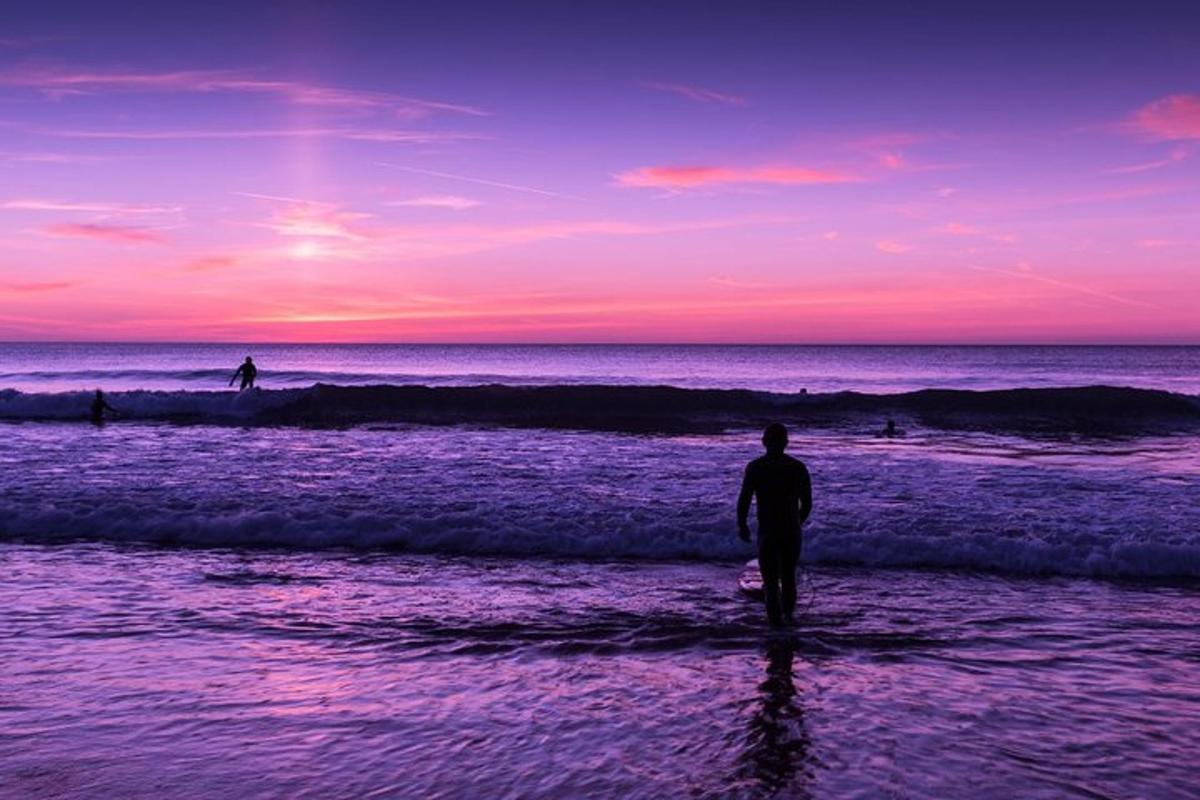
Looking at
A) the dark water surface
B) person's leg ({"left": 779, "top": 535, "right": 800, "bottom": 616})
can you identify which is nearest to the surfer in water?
the dark water surface

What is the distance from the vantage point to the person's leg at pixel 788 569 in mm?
8516

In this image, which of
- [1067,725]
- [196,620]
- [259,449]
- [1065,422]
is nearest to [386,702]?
[196,620]

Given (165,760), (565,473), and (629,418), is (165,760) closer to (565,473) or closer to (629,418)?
(565,473)

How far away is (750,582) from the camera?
10.3 metres

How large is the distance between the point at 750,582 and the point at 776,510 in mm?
2089

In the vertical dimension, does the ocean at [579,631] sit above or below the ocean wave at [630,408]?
below

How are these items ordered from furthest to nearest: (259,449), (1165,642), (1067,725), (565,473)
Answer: (259,449) → (565,473) → (1165,642) → (1067,725)

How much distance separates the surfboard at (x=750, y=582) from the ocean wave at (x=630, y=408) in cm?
2192

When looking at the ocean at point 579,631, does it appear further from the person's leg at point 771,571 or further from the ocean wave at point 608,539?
the person's leg at point 771,571

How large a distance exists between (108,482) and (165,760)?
1318 cm

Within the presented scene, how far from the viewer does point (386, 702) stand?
262 inches

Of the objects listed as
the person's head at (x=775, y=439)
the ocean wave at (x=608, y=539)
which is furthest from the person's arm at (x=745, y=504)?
the ocean wave at (x=608, y=539)

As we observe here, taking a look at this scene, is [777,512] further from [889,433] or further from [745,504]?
[889,433]

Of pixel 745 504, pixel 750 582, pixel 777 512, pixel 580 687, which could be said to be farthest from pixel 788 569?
pixel 580 687
